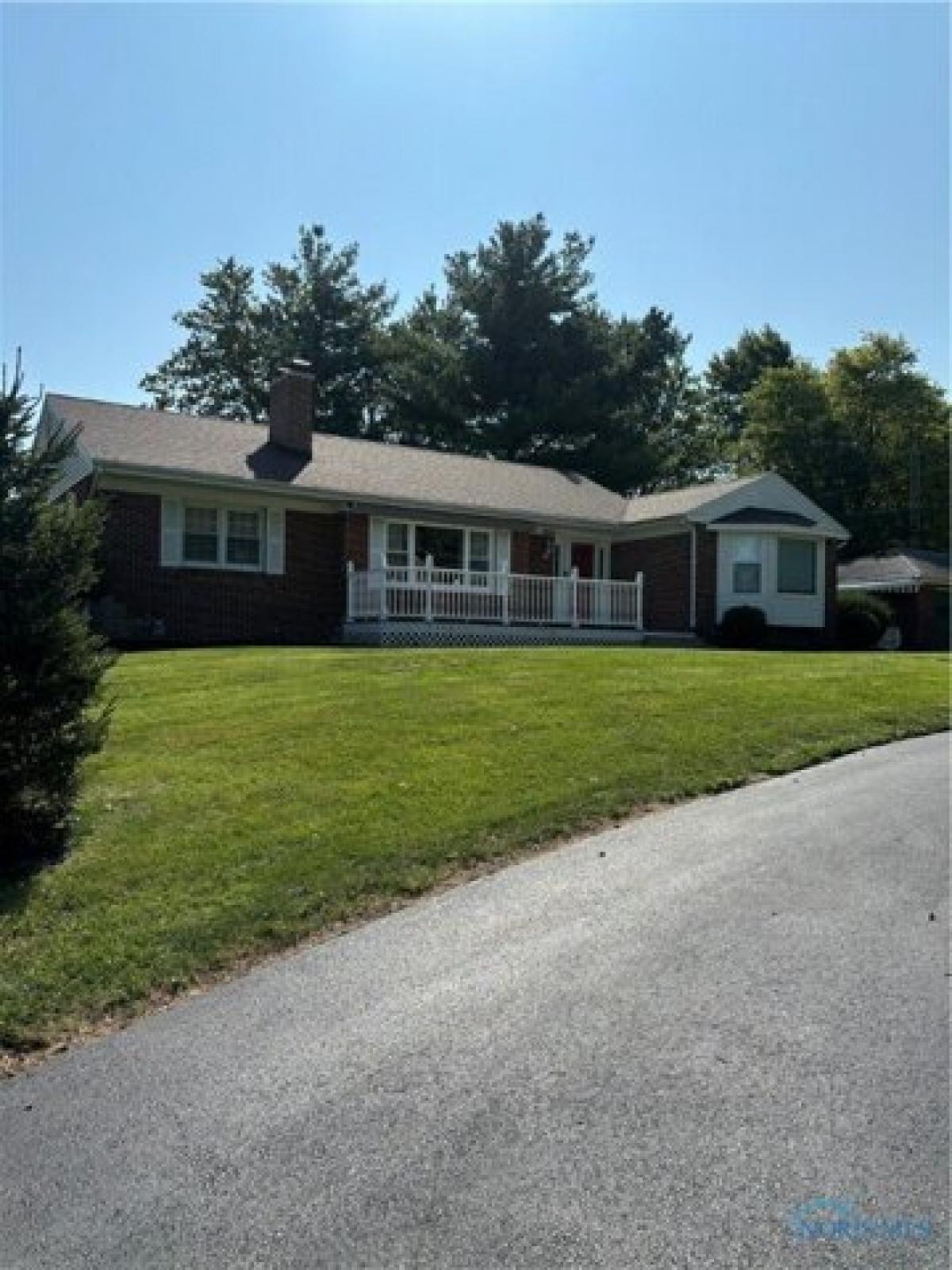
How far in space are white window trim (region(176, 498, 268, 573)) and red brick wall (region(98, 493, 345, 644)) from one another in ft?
0.36

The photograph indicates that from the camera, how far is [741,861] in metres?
6.61

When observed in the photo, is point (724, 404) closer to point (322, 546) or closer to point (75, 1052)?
point (322, 546)

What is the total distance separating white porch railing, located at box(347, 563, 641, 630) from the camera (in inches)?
846

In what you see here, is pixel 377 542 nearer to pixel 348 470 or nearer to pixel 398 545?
pixel 398 545

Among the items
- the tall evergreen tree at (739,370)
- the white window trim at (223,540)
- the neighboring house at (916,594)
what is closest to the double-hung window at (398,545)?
the white window trim at (223,540)

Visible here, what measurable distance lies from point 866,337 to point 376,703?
42.5m

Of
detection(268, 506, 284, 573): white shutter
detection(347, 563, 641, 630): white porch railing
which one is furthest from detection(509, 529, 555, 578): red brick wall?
detection(268, 506, 284, 573): white shutter

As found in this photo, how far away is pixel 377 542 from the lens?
22.7 meters

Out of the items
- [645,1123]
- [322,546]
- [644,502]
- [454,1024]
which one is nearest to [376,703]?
[454,1024]

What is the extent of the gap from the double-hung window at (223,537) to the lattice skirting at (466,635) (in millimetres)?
2330

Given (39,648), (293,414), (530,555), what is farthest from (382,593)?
(39,648)

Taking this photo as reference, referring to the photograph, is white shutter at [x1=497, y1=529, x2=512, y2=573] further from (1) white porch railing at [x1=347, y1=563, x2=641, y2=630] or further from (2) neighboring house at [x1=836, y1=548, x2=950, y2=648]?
(2) neighboring house at [x1=836, y1=548, x2=950, y2=648]

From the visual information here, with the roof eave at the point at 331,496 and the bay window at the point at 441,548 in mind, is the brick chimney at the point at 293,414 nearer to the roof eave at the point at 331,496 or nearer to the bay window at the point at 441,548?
the roof eave at the point at 331,496

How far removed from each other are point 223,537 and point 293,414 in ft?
12.7
